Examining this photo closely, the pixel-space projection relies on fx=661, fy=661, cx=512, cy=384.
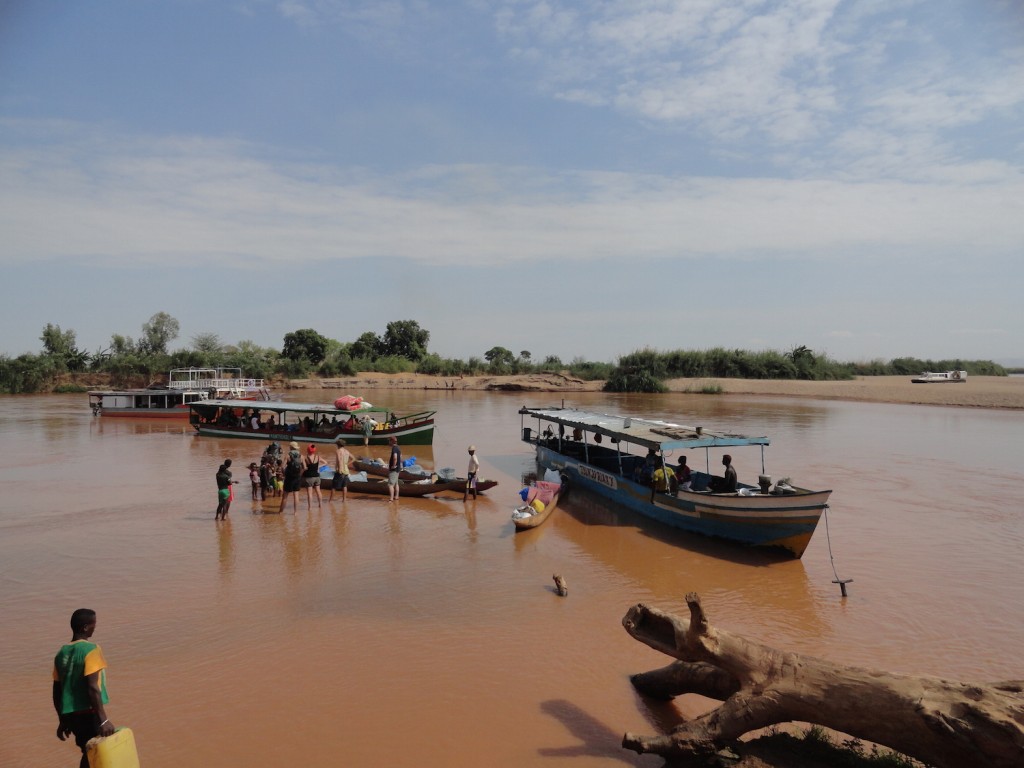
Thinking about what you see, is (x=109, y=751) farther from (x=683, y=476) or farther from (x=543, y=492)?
(x=683, y=476)

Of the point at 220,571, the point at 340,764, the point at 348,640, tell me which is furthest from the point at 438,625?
the point at 220,571

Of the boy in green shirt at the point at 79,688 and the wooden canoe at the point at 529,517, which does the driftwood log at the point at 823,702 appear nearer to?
the boy in green shirt at the point at 79,688

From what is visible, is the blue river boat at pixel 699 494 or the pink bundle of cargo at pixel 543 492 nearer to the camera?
the blue river boat at pixel 699 494

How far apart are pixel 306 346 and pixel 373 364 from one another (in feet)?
36.6

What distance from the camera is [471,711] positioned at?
6.84 metres

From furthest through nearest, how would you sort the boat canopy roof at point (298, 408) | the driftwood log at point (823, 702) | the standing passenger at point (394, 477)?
the boat canopy roof at point (298, 408) < the standing passenger at point (394, 477) < the driftwood log at point (823, 702)

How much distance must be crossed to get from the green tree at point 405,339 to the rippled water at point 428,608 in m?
59.7

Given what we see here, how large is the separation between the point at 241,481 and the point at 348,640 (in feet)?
39.0

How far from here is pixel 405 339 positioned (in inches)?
3142

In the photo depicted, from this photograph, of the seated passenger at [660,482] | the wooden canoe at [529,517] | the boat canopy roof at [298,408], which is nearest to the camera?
the wooden canoe at [529,517]

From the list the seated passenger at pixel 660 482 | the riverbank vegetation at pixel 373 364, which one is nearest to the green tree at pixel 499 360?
the riverbank vegetation at pixel 373 364

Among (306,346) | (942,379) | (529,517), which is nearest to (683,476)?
Answer: (529,517)

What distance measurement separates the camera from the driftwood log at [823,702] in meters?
4.45

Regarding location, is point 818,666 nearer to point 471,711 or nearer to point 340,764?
point 471,711
